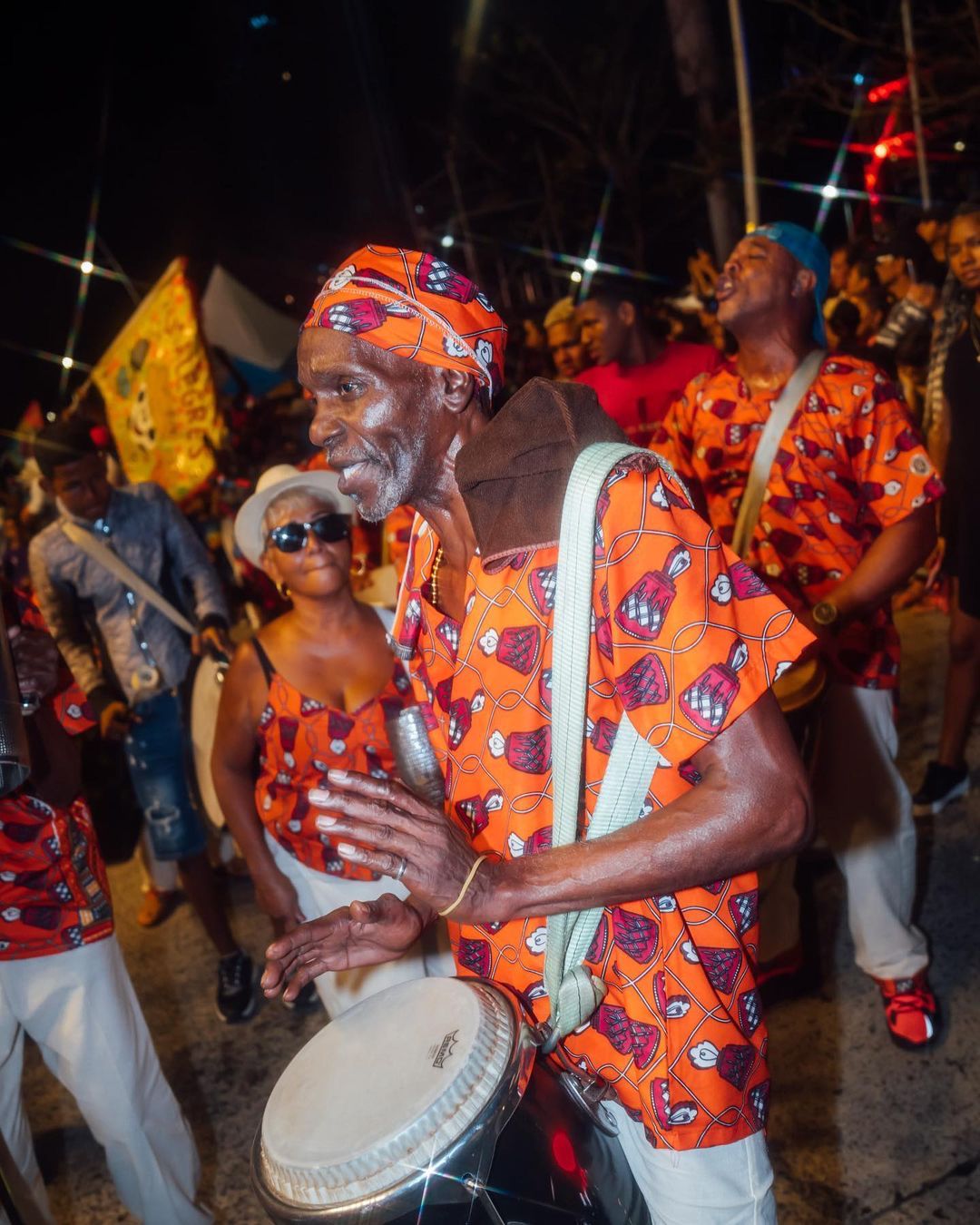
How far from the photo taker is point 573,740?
135 centimetres

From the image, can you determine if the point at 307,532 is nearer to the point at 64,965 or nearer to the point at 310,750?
the point at 310,750

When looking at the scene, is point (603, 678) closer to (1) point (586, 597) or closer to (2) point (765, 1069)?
(1) point (586, 597)

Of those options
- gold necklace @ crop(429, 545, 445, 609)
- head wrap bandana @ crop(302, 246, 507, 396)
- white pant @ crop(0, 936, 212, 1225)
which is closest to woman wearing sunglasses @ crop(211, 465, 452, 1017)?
white pant @ crop(0, 936, 212, 1225)

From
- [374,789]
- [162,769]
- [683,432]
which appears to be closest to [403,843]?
[374,789]

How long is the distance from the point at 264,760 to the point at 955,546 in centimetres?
326

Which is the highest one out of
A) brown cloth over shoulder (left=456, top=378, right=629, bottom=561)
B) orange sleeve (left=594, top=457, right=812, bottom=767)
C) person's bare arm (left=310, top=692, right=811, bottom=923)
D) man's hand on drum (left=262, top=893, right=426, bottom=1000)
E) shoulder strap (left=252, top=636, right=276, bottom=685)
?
brown cloth over shoulder (left=456, top=378, right=629, bottom=561)

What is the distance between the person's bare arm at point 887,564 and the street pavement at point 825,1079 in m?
1.49

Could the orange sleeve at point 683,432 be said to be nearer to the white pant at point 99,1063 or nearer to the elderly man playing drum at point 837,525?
the elderly man playing drum at point 837,525

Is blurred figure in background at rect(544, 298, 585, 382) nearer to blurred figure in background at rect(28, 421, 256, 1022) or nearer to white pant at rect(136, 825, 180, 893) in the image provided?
blurred figure in background at rect(28, 421, 256, 1022)

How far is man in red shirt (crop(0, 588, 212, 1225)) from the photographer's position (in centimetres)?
244

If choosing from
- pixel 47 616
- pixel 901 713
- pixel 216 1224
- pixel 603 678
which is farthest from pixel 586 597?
pixel 901 713

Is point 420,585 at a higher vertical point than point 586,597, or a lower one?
lower

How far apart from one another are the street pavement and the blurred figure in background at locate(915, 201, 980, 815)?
17cm

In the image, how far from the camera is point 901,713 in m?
5.31
